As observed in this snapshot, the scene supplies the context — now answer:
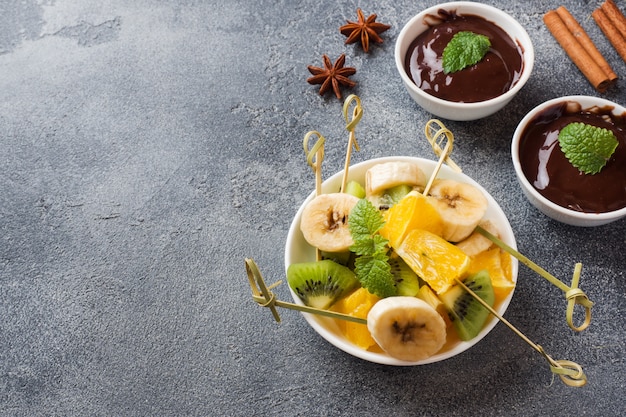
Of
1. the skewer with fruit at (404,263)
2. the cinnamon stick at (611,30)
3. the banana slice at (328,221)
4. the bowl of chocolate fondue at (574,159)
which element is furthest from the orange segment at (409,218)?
the cinnamon stick at (611,30)

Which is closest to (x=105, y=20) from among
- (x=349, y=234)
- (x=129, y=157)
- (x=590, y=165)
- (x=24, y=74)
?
(x=24, y=74)

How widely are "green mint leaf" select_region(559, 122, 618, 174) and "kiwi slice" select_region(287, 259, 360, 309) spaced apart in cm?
67

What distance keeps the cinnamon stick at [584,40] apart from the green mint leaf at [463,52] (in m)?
0.37

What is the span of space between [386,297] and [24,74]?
1463 mm

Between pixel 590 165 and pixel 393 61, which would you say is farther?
pixel 393 61

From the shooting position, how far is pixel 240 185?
192cm

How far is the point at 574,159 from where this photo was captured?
1632mm

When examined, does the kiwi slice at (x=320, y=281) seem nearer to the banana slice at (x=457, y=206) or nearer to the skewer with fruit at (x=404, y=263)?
the skewer with fruit at (x=404, y=263)

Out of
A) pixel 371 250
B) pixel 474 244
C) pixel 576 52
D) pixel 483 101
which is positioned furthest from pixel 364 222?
pixel 576 52

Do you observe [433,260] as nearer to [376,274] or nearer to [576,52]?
[376,274]

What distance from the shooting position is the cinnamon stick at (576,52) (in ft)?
6.17

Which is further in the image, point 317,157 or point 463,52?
point 463,52

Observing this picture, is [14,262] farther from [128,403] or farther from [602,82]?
[602,82]

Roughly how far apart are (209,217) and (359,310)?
61cm
